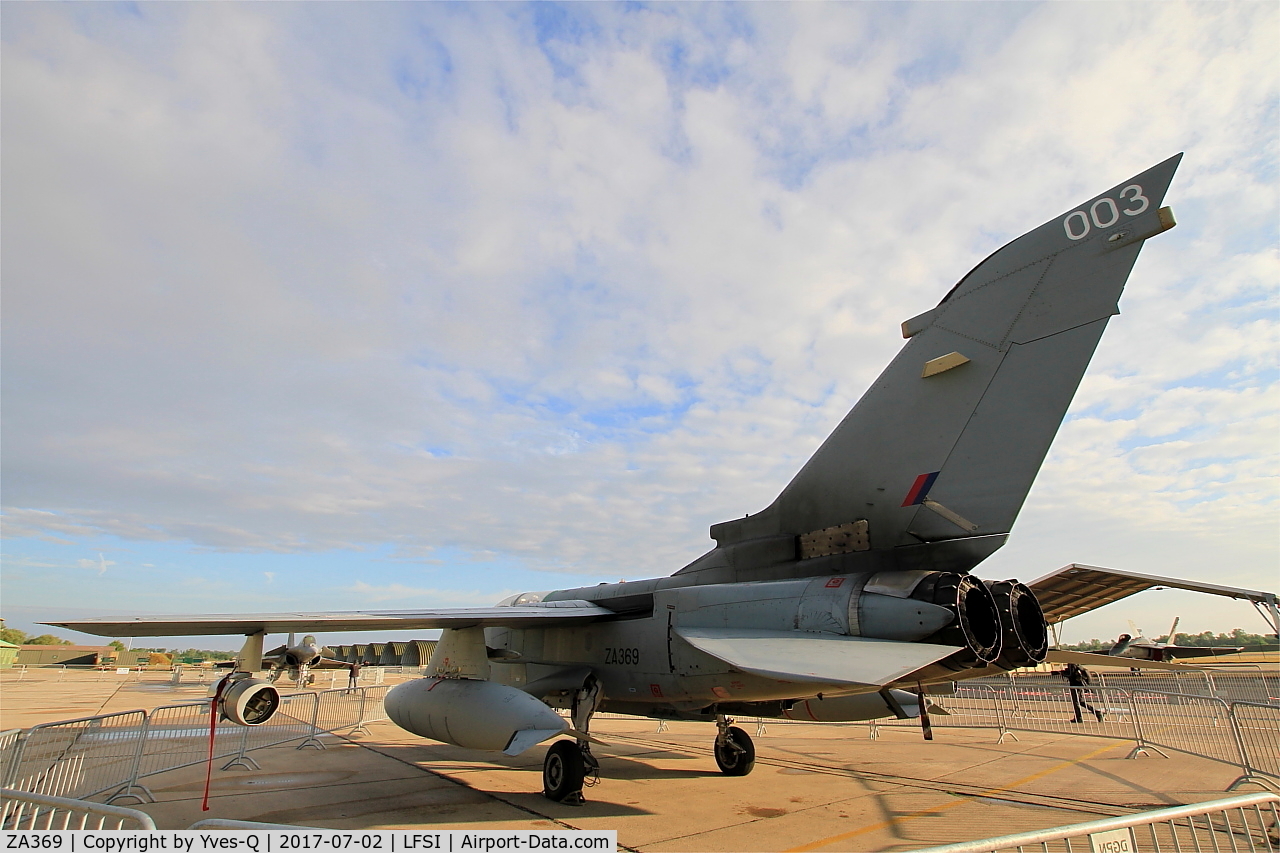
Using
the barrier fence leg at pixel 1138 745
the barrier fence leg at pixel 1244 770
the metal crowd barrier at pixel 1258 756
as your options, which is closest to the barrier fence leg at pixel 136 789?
the metal crowd barrier at pixel 1258 756

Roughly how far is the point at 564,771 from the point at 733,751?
9.69 ft

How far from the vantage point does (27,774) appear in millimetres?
6871

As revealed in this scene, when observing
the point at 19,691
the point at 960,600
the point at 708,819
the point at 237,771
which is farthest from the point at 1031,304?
the point at 19,691

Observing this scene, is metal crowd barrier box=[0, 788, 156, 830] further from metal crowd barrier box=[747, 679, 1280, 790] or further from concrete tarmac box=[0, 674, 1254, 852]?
metal crowd barrier box=[747, 679, 1280, 790]

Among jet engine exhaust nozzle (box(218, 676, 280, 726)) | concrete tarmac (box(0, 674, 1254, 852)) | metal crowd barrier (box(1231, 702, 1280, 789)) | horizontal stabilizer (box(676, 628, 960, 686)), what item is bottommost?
concrete tarmac (box(0, 674, 1254, 852))

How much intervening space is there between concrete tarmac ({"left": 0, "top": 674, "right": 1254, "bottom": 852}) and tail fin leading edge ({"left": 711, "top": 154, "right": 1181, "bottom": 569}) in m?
2.98

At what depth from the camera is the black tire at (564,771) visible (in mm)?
7531

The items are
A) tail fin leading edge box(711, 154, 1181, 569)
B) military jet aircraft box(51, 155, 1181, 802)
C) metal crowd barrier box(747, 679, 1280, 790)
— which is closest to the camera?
military jet aircraft box(51, 155, 1181, 802)

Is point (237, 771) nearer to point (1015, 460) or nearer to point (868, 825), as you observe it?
point (868, 825)

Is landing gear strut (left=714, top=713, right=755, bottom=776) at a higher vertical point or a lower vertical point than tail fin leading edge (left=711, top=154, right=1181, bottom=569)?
lower

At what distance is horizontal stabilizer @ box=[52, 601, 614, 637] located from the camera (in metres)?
6.37

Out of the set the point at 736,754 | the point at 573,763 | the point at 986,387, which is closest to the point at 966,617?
the point at 986,387

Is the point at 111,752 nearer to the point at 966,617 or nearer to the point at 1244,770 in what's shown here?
the point at 966,617

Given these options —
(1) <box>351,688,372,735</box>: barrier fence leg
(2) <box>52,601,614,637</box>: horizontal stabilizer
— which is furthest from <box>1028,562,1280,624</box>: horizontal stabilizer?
(1) <box>351,688,372,735</box>: barrier fence leg
